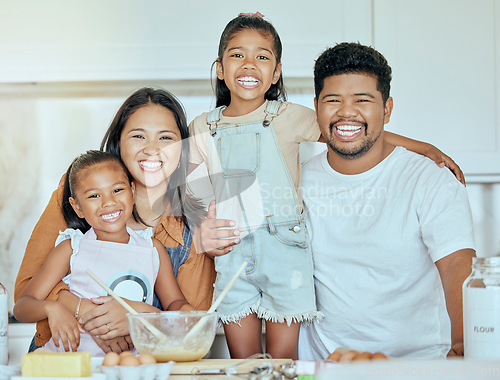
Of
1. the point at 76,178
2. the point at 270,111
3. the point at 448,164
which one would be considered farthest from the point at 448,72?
the point at 76,178

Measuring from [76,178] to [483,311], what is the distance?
1.06m

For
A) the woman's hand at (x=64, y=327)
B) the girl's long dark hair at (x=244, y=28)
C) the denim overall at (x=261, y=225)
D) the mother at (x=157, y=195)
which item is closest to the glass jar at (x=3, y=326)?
the woman's hand at (x=64, y=327)

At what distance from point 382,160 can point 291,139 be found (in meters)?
0.25

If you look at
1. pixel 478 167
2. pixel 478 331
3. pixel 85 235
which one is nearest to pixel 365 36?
pixel 478 167

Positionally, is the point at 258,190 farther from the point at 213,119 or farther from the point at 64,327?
the point at 64,327

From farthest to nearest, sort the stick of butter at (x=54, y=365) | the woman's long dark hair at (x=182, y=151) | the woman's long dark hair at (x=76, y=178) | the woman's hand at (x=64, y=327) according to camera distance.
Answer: the woman's long dark hair at (x=182, y=151)
the woman's long dark hair at (x=76, y=178)
the woman's hand at (x=64, y=327)
the stick of butter at (x=54, y=365)

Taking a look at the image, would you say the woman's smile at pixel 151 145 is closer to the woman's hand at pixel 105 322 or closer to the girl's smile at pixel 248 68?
the girl's smile at pixel 248 68

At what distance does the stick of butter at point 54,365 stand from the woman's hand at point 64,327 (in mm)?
482

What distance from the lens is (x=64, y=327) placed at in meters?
1.35

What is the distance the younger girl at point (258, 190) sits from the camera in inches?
59.2

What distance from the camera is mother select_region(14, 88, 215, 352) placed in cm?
159

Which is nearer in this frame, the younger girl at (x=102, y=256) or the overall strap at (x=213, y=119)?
the younger girl at (x=102, y=256)

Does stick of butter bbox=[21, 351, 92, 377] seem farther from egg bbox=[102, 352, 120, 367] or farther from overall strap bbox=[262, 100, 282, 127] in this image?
overall strap bbox=[262, 100, 282, 127]

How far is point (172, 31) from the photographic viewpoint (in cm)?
199
